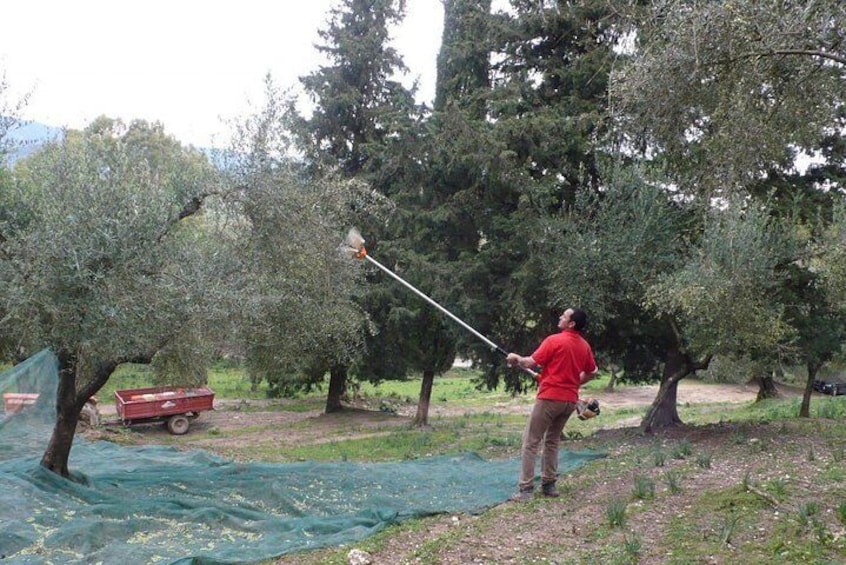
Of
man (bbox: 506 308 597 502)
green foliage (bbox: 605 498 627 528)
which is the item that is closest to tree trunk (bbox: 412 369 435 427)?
man (bbox: 506 308 597 502)

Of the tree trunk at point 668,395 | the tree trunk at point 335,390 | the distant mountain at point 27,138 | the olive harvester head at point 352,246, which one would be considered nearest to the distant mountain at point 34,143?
the distant mountain at point 27,138

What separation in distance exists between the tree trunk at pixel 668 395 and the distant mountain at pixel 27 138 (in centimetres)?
1115

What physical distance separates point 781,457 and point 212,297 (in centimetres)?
777

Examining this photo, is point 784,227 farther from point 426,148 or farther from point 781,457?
point 426,148

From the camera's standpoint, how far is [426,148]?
55.7 feet

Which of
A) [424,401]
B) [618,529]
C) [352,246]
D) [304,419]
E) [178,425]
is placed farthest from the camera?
[304,419]

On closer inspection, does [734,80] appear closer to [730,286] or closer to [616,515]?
[616,515]

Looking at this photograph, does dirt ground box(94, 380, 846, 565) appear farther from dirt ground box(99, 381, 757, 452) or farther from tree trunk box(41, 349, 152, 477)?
dirt ground box(99, 381, 757, 452)

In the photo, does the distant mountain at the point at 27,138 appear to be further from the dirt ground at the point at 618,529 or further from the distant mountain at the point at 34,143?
the dirt ground at the point at 618,529

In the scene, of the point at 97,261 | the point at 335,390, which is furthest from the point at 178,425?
the point at 97,261

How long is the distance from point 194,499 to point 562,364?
4.65 metres

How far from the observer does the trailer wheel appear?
64.5 feet

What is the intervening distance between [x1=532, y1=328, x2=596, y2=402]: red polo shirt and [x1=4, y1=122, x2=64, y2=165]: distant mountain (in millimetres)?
6449

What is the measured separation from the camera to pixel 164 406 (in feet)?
64.1
